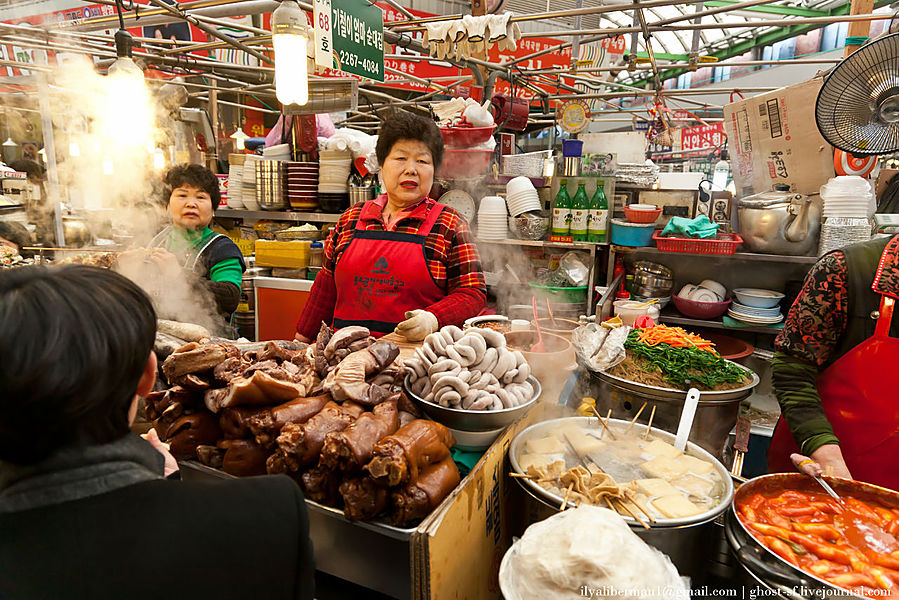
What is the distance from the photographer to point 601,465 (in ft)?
4.81

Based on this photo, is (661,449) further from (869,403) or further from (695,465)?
(869,403)

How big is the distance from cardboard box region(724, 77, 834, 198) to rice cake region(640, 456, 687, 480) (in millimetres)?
3123

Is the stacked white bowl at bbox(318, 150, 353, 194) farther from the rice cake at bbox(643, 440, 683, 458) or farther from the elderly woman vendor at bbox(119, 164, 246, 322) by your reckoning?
the rice cake at bbox(643, 440, 683, 458)

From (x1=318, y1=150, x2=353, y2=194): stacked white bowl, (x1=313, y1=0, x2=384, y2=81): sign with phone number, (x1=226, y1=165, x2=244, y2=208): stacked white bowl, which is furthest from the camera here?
(x1=226, y1=165, x2=244, y2=208): stacked white bowl

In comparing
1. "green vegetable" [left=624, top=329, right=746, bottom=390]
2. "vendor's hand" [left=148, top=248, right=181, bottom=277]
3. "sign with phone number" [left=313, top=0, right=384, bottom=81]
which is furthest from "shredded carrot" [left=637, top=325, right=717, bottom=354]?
"vendor's hand" [left=148, top=248, right=181, bottom=277]

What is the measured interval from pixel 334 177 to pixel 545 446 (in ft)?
12.3

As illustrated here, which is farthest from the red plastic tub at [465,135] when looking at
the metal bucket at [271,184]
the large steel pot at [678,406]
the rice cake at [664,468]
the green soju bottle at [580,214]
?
the rice cake at [664,468]

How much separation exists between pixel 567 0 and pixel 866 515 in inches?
431

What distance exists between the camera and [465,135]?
3.80 meters

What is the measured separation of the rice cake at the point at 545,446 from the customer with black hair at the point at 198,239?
240cm

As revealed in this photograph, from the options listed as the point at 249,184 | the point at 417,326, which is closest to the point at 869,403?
the point at 417,326

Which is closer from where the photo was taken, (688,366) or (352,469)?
(352,469)

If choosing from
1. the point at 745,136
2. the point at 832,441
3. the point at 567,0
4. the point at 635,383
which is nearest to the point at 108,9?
the point at 567,0

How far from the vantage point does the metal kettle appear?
3492 mm
